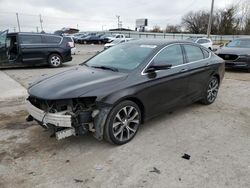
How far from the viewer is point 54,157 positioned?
11.1ft

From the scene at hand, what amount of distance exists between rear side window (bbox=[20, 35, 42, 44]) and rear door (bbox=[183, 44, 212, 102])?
850 cm

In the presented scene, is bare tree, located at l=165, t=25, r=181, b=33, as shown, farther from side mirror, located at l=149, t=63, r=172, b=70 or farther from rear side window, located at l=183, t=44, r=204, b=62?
side mirror, located at l=149, t=63, r=172, b=70

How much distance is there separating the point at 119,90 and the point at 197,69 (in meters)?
2.19

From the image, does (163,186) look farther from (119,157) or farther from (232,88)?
(232,88)

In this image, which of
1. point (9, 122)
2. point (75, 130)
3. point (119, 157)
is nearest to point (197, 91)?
point (119, 157)

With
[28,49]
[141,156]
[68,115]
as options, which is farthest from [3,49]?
[141,156]

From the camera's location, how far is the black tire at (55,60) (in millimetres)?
11820

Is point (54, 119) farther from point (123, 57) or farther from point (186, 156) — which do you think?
point (186, 156)

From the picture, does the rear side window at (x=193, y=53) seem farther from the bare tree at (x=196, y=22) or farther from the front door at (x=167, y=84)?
the bare tree at (x=196, y=22)

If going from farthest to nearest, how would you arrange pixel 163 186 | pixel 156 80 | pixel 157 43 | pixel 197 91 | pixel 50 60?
pixel 50 60 → pixel 197 91 → pixel 157 43 → pixel 156 80 → pixel 163 186

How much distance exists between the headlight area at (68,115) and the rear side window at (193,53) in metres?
2.42

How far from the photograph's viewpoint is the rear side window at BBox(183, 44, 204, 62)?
4863mm

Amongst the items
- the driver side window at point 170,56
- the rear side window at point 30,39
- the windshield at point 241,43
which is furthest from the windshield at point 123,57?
the windshield at point 241,43

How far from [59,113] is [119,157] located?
1.02 m
